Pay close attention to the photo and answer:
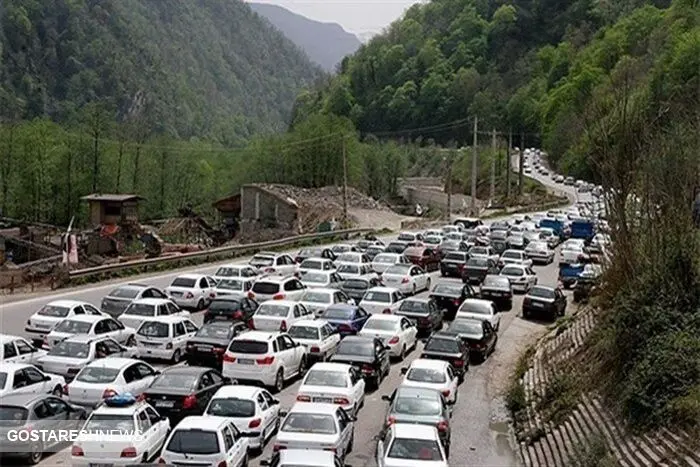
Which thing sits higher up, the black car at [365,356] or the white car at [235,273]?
the white car at [235,273]

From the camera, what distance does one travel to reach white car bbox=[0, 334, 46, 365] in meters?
20.1

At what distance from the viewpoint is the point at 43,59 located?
160 metres

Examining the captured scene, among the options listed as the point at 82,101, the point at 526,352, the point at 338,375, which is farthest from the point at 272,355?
the point at 82,101

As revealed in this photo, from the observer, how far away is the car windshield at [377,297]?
30.0 metres

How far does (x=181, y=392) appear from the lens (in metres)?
17.3

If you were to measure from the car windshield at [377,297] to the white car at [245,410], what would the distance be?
13.2 m

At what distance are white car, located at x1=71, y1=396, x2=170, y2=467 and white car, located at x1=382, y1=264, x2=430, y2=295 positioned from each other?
21.1m

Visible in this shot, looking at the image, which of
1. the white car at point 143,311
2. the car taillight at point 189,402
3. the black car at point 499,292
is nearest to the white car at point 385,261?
the black car at point 499,292

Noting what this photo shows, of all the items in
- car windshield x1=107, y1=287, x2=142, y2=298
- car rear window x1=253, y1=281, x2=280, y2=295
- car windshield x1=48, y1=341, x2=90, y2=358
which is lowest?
car windshield x1=48, y1=341, x2=90, y2=358

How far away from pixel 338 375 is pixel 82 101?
154m

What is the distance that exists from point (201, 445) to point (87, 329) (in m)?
9.93

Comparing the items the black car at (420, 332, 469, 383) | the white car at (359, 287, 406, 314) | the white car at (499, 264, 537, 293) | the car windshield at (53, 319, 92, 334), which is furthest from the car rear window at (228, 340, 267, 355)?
the white car at (499, 264, 537, 293)

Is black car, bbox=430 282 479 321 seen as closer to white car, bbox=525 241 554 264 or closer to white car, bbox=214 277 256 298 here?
white car, bbox=214 277 256 298

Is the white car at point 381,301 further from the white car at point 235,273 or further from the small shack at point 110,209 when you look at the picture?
the small shack at point 110,209
